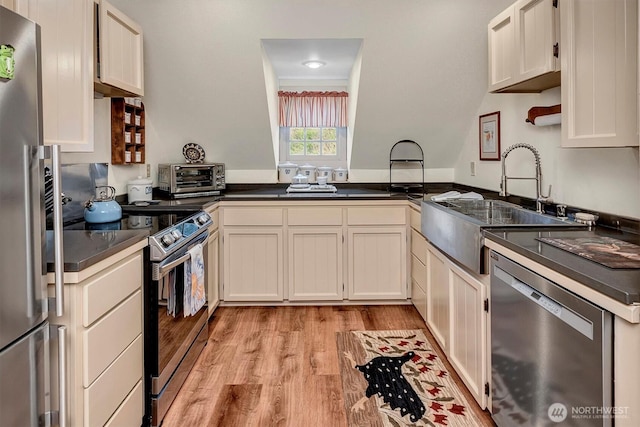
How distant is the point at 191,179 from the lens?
12.2 feet

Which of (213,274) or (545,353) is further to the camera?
(213,274)

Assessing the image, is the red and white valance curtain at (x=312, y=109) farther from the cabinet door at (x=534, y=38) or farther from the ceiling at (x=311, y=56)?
the cabinet door at (x=534, y=38)

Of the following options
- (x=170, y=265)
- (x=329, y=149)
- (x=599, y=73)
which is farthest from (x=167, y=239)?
(x=329, y=149)

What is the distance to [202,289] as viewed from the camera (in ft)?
8.36

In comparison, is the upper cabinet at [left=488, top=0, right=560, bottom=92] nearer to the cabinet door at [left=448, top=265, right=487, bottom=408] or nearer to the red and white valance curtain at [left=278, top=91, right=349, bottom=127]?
the cabinet door at [left=448, top=265, right=487, bottom=408]

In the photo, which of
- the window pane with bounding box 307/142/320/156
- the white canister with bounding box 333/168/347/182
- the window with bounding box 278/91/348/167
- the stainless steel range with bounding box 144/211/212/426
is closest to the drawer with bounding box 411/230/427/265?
the white canister with bounding box 333/168/347/182

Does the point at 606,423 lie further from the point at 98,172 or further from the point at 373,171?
the point at 373,171

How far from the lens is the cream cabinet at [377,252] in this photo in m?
3.68

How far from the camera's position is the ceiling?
340 cm

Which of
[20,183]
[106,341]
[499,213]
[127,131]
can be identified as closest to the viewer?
[20,183]

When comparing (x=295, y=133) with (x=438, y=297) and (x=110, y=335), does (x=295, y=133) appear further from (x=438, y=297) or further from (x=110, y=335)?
(x=110, y=335)

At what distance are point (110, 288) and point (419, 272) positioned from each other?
7.54 ft

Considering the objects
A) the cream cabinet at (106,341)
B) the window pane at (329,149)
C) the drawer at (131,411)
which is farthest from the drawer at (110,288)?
the window pane at (329,149)

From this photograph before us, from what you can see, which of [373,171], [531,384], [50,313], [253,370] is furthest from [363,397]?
[373,171]
